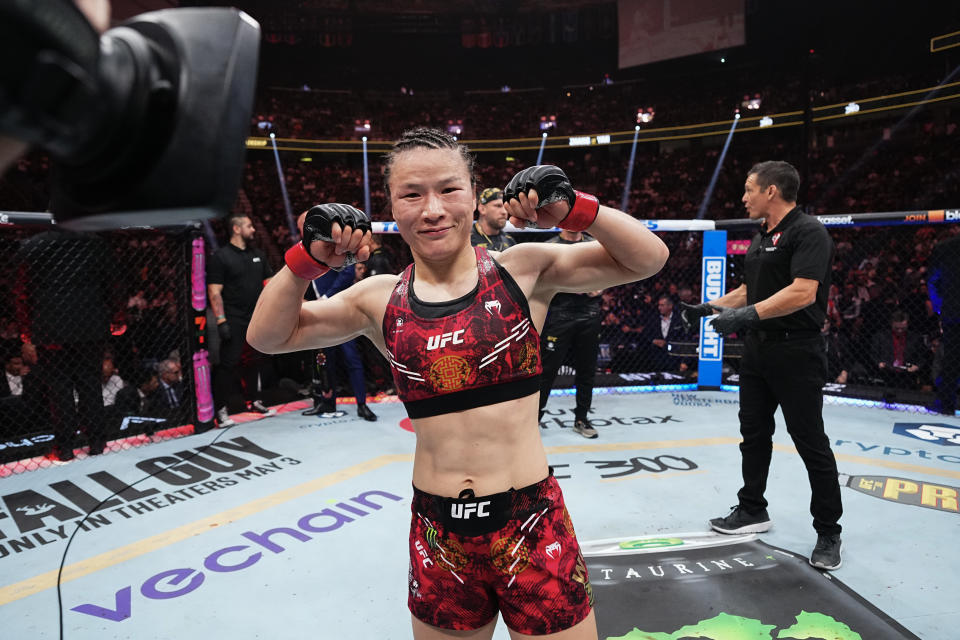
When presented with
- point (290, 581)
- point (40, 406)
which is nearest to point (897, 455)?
point (290, 581)

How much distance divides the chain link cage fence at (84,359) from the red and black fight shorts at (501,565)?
3742 mm

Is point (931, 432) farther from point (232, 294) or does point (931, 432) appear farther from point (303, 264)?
point (232, 294)

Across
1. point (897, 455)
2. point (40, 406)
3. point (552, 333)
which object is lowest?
point (897, 455)

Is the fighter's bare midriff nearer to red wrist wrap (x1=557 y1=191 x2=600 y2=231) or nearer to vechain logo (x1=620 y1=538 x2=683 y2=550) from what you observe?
red wrist wrap (x1=557 y1=191 x2=600 y2=231)

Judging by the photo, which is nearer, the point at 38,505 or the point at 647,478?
the point at 38,505

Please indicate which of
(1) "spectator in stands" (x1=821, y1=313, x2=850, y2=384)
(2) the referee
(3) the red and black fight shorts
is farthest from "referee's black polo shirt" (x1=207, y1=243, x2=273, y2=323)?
(1) "spectator in stands" (x1=821, y1=313, x2=850, y2=384)

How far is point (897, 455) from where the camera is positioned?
381cm

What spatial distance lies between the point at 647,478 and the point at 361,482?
176 cm

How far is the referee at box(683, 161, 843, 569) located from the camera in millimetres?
2482

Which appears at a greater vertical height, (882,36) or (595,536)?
(882,36)

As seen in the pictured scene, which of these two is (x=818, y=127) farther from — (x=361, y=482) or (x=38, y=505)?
(x=38, y=505)

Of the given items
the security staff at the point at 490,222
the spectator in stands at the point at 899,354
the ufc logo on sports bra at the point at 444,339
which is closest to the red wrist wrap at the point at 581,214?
the ufc logo on sports bra at the point at 444,339

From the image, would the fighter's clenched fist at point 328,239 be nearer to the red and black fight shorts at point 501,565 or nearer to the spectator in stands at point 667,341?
the red and black fight shorts at point 501,565

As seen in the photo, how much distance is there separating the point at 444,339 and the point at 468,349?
6 cm
